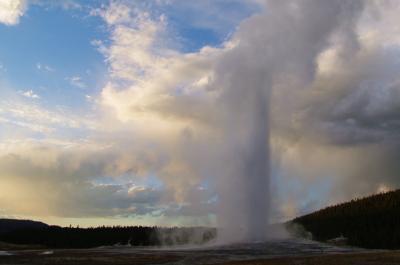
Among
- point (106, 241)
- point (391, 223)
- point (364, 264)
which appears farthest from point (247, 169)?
point (106, 241)

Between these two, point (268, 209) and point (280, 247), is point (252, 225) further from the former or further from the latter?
point (280, 247)

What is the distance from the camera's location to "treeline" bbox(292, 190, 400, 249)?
12325cm

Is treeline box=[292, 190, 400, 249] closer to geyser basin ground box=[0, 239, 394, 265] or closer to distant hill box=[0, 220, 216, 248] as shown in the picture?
distant hill box=[0, 220, 216, 248]

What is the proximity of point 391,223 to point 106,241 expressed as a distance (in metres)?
89.9

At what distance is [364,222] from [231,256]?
3747 inches

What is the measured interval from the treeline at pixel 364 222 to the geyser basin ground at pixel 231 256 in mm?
50309

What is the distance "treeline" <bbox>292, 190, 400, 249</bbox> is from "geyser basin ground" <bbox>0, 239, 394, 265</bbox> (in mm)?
50309

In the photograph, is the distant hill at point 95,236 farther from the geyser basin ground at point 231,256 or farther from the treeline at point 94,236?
the geyser basin ground at point 231,256

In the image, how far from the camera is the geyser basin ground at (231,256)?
170 ft

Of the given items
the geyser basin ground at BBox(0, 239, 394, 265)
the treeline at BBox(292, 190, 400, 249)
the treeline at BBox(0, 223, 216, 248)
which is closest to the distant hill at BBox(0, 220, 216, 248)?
the treeline at BBox(0, 223, 216, 248)

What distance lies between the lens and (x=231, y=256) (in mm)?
Result: 61531

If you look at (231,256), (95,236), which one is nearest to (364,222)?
(95,236)

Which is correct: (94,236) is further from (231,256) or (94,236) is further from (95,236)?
(231,256)

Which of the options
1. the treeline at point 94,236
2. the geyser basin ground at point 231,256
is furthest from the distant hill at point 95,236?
the geyser basin ground at point 231,256
